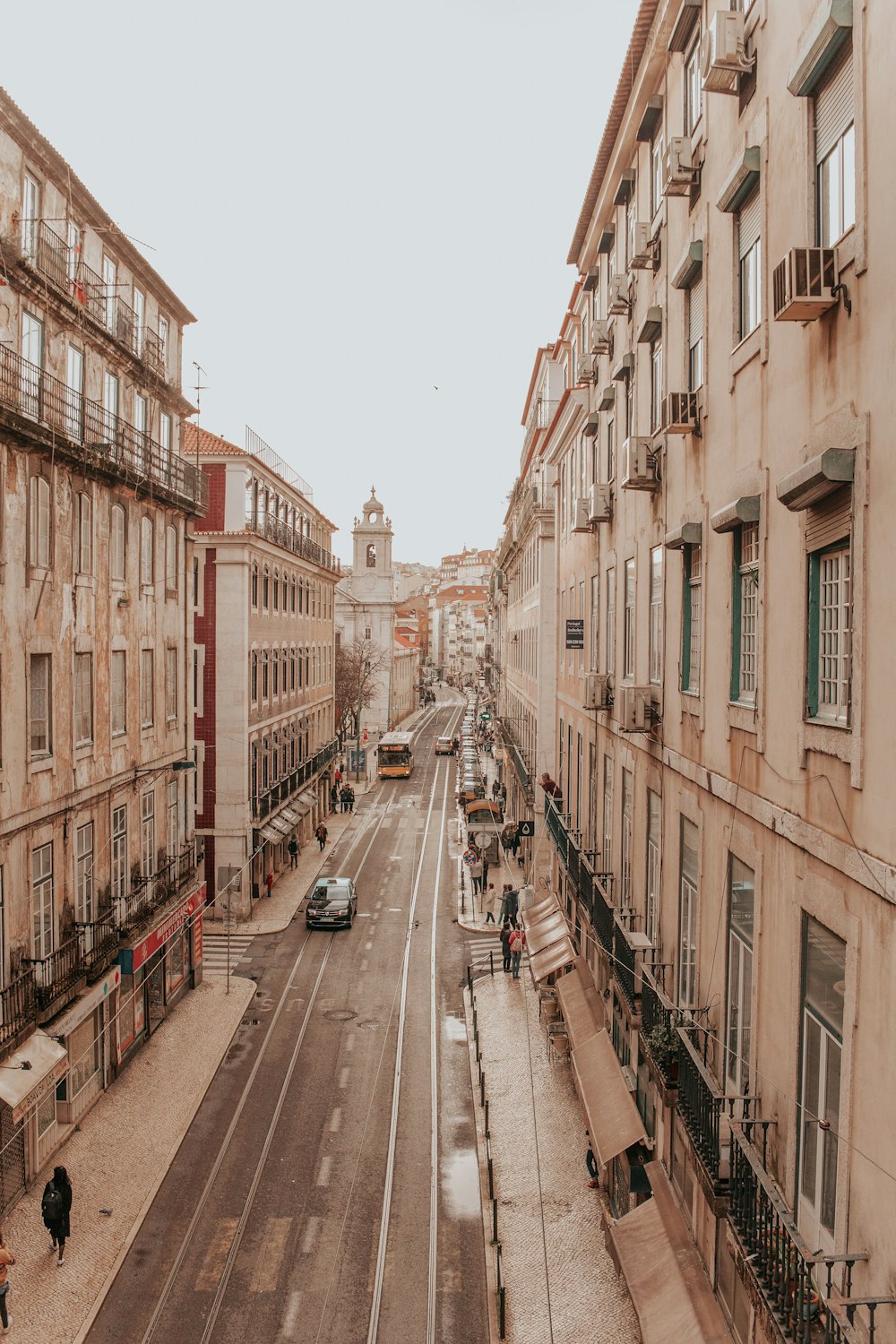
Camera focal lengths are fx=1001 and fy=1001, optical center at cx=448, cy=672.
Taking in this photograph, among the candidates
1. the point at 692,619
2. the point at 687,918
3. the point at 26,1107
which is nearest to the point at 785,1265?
the point at 687,918

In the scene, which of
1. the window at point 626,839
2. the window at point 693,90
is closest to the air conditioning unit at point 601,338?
the window at point 693,90

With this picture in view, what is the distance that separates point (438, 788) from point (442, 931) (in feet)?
110

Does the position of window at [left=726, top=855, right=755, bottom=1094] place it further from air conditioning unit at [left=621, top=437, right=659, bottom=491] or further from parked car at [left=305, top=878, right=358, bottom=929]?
parked car at [left=305, top=878, right=358, bottom=929]

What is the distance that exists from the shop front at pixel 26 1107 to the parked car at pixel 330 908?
14909 mm

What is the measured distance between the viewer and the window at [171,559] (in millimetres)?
24859

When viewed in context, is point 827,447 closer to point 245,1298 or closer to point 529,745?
point 245,1298

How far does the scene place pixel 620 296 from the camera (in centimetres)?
1609

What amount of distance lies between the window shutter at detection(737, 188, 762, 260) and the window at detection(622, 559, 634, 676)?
6555 millimetres

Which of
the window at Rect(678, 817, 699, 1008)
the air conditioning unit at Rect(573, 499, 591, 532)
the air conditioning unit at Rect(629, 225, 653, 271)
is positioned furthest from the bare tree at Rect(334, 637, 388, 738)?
the window at Rect(678, 817, 699, 1008)

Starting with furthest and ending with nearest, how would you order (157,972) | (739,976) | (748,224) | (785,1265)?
(157,972), (739,976), (748,224), (785,1265)

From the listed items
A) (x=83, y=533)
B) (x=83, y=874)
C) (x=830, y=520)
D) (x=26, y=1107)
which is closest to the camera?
(x=830, y=520)

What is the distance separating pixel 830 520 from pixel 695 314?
5647 millimetres

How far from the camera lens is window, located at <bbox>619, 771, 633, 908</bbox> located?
1562 cm

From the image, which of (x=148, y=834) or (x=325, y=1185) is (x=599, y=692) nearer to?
(x=325, y=1185)
